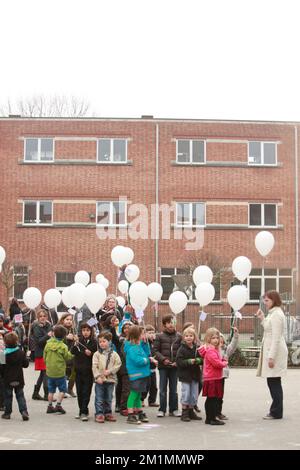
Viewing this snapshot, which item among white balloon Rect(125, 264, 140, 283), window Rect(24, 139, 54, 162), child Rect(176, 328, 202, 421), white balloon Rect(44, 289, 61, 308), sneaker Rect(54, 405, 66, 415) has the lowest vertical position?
sneaker Rect(54, 405, 66, 415)

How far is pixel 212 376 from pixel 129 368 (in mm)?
1209

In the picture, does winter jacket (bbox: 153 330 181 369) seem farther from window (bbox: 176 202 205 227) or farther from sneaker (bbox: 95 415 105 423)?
window (bbox: 176 202 205 227)

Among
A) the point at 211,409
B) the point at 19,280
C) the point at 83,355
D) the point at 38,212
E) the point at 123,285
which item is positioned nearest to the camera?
the point at 211,409

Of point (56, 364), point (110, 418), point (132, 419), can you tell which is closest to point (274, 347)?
point (132, 419)

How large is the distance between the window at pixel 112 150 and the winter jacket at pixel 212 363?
23636mm

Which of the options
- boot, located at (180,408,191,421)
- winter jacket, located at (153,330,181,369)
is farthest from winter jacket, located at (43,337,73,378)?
boot, located at (180,408,191,421)

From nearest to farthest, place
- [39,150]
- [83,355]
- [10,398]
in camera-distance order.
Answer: [10,398] < [83,355] < [39,150]

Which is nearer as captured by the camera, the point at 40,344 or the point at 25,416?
the point at 25,416

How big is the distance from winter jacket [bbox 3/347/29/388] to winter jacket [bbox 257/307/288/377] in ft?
11.6

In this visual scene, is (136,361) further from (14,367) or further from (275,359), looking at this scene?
(275,359)

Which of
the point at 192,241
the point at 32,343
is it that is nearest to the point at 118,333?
the point at 32,343

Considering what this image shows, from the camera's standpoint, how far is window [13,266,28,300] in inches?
1258

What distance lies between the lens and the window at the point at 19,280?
105 feet

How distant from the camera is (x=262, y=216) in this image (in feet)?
109
